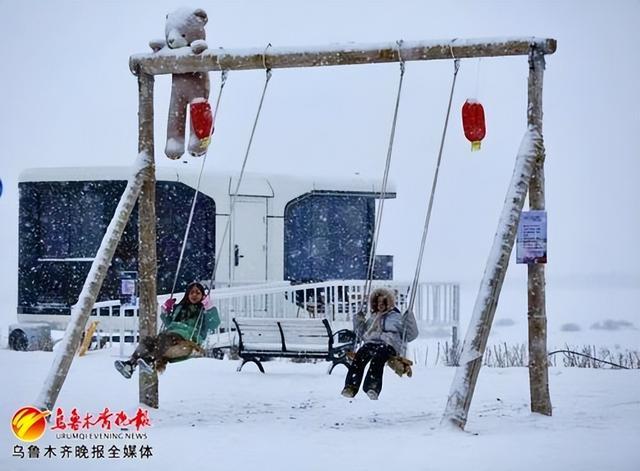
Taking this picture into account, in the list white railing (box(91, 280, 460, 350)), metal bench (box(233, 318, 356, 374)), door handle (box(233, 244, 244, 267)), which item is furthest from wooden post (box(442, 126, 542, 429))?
door handle (box(233, 244, 244, 267))

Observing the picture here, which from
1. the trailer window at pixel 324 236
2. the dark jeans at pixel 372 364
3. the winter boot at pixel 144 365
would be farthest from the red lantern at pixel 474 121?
the trailer window at pixel 324 236

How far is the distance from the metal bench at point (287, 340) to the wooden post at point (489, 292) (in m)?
2.79

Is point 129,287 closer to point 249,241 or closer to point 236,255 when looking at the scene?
point 236,255

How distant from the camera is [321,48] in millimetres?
5465

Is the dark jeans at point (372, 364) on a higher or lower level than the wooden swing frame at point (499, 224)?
lower

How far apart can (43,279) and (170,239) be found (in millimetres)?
1515

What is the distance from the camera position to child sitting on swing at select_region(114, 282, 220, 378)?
209 inches

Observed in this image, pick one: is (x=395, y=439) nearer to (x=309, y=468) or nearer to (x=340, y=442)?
(x=340, y=442)

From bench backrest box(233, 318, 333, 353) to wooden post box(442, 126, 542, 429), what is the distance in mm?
2851

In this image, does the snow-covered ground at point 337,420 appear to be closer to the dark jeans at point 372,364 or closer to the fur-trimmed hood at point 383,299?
the dark jeans at point 372,364

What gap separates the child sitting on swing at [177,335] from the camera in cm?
531

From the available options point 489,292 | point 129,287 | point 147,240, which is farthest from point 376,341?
point 129,287

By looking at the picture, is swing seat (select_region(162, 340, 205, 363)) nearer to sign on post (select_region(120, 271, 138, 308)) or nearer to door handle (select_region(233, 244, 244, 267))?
sign on post (select_region(120, 271, 138, 308))

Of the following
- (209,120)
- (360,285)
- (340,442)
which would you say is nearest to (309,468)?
(340,442)
